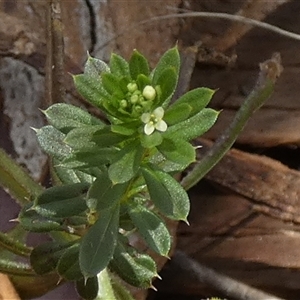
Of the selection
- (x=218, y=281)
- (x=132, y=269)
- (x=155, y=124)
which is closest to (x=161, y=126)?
(x=155, y=124)

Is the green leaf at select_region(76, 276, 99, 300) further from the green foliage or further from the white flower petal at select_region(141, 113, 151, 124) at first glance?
the white flower petal at select_region(141, 113, 151, 124)

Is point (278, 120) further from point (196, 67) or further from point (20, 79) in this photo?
point (20, 79)

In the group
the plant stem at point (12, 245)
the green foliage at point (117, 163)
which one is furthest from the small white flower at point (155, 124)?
the plant stem at point (12, 245)

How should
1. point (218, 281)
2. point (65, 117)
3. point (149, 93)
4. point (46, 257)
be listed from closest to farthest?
point (149, 93)
point (65, 117)
point (46, 257)
point (218, 281)

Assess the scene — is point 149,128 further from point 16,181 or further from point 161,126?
point 16,181

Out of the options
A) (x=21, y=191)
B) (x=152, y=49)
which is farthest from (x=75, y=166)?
(x=152, y=49)

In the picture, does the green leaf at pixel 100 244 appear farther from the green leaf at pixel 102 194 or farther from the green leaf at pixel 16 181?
the green leaf at pixel 16 181
